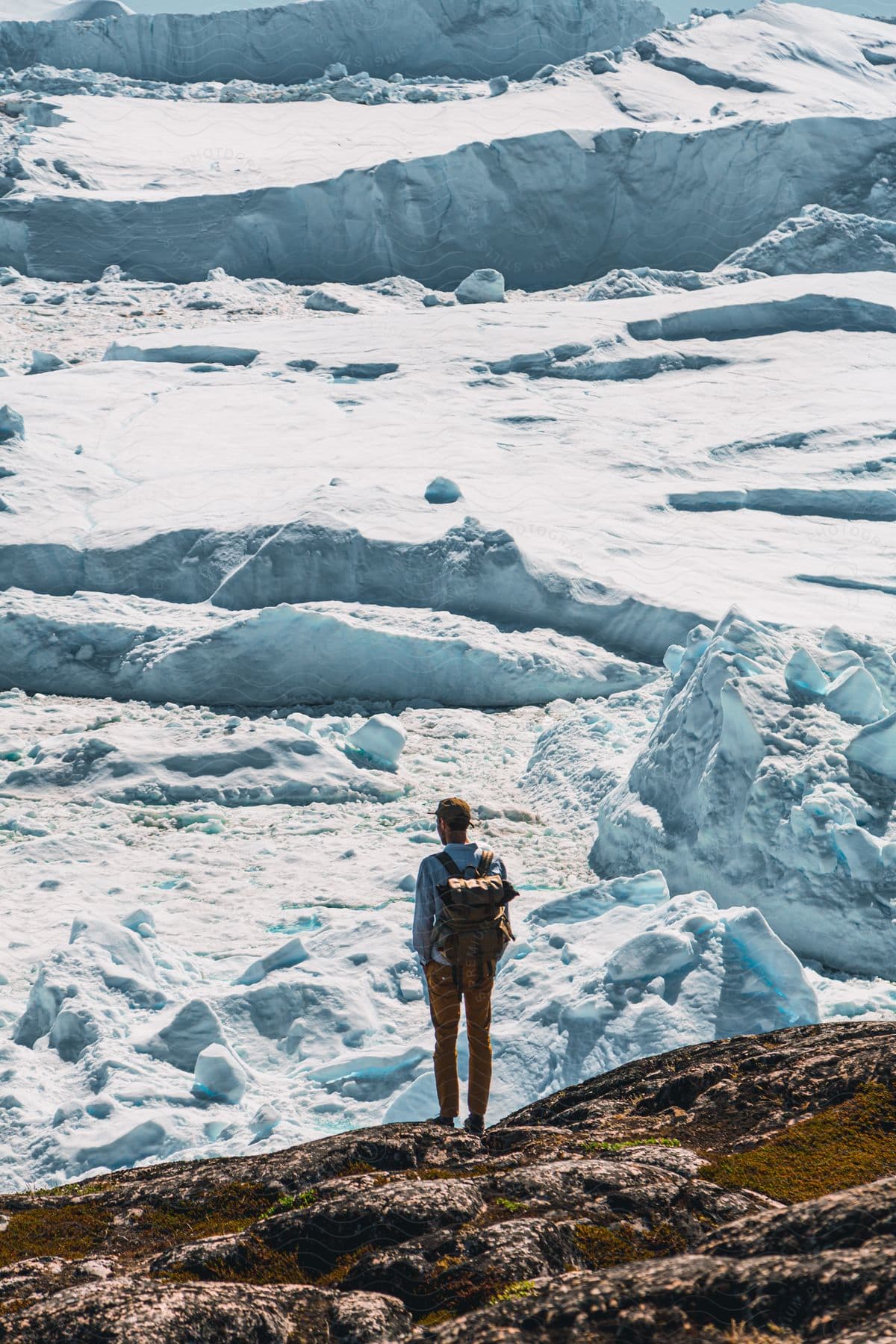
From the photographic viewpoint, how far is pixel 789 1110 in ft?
12.1

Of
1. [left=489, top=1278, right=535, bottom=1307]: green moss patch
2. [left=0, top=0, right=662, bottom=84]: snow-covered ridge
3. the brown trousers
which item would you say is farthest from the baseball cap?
[left=0, top=0, right=662, bottom=84]: snow-covered ridge

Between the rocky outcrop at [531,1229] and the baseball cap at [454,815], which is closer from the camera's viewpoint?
the rocky outcrop at [531,1229]

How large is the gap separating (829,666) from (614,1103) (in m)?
5.27

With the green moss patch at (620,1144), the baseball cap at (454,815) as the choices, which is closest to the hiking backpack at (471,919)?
the baseball cap at (454,815)

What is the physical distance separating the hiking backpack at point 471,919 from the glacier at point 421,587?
5.00 feet

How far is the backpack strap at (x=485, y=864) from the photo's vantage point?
169 inches

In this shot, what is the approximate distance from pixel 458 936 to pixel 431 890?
0.59 ft

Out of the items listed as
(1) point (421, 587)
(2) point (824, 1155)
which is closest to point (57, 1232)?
(2) point (824, 1155)

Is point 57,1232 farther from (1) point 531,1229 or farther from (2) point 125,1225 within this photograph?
(1) point 531,1229

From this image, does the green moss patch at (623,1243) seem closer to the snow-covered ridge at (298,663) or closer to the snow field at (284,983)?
the snow field at (284,983)

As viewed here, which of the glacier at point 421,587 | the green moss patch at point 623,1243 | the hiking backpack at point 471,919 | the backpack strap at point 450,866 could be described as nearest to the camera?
the green moss patch at point 623,1243

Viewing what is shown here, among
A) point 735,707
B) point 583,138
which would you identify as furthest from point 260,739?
point 583,138

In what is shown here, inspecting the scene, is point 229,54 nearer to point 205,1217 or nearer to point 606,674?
point 606,674

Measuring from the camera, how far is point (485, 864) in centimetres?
429
